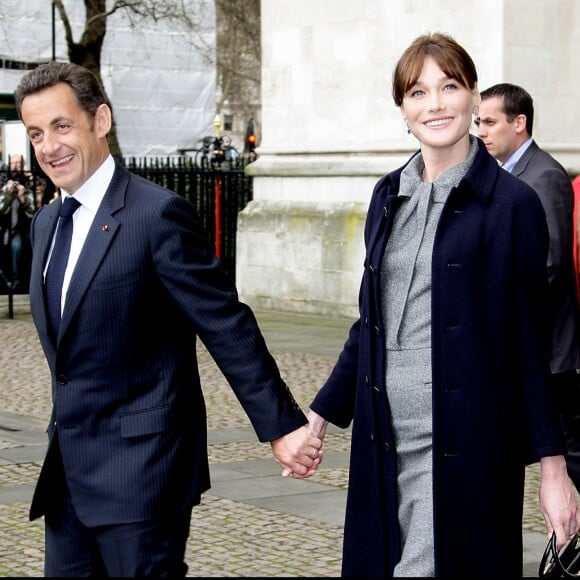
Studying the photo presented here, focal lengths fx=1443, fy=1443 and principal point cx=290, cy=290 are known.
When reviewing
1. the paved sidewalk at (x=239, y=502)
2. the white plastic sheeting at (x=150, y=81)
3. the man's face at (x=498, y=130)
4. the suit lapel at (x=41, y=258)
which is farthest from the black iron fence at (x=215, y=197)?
the white plastic sheeting at (x=150, y=81)

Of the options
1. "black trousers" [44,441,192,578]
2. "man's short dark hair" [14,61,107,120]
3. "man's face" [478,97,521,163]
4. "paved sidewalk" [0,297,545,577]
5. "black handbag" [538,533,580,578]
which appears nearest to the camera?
"black trousers" [44,441,192,578]

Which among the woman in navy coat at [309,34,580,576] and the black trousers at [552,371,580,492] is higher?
the woman in navy coat at [309,34,580,576]

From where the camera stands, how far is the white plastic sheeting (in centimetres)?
3875

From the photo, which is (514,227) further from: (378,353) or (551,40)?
(551,40)

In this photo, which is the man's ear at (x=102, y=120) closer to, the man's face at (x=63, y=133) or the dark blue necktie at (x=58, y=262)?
the man's face at (x=63, y=133)

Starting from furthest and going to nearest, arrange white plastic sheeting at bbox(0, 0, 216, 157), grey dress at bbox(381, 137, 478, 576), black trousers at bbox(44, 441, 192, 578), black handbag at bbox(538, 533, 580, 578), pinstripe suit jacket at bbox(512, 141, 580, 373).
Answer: white plastic sheeting at bbox(0, 0, 216, 157)
pinstripe suit jacket at bbox(512, 141, 580, 373)
black handbag at bbox(538, 533, 580, 578)
grey dress at bbox(381, 137, 478, 576)
black trousers at bbox(44, 441, 192, 578)

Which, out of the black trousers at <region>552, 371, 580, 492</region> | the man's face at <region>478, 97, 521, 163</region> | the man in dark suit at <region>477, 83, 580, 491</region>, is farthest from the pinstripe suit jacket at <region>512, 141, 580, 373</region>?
the man's face at <region>478, 97, 521, 163</region>

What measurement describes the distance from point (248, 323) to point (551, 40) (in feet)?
36.6

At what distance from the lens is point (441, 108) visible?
3668 mm

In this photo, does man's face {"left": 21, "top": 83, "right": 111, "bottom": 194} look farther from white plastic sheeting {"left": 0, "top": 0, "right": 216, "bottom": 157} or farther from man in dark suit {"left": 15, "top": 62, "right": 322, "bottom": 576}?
white plastic sheeting {"left": 0, "top": 0, "right": 216, "bottom": 157}

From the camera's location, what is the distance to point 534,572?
552 centimetres

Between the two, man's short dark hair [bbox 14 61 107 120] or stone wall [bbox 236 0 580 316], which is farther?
stone wall [bbox 236 0 580 316]

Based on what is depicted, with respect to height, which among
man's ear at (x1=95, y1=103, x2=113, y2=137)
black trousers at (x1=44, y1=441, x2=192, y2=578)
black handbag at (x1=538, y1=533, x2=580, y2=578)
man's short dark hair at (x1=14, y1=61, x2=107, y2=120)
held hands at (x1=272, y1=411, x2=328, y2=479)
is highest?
man's short dark hair at (x1=14, y1=61, x2=107, y2=120)

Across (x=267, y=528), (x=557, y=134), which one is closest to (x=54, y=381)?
(x=267, y=528)
